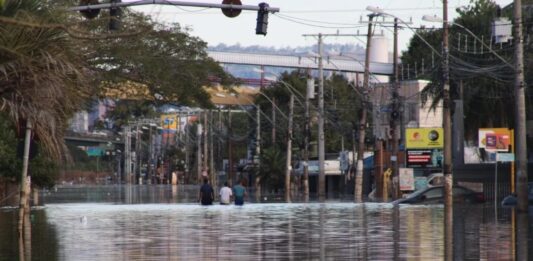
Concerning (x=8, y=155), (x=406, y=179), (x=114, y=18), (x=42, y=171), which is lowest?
(x=406, y=179)

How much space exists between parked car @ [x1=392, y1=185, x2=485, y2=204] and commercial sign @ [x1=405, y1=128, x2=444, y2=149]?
28.5 metres

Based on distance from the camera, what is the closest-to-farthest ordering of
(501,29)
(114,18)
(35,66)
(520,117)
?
(35,66), (114,18), (520,117), (501,29)

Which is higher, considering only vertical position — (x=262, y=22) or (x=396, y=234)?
(x=262, y=22)

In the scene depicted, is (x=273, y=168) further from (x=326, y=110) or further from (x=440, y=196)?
(x=440, y=196)

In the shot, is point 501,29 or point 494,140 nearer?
point 501,29

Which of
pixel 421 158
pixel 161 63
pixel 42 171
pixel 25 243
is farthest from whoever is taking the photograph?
pixel 421 158

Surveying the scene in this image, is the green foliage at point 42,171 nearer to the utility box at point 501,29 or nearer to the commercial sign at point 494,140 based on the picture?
the commercial sign at point 494,140

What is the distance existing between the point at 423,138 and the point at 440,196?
2950 cm

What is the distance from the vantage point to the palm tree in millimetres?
18328

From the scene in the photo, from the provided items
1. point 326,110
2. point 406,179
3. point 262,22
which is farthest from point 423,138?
point 262,22

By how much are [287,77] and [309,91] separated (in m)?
39.8

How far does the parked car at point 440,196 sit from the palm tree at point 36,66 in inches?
1380

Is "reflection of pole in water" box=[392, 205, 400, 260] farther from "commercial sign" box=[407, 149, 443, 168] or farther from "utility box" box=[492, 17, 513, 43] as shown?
"commercial sign" box=[407, 149, 443, 168]

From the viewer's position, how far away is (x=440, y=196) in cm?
5691
